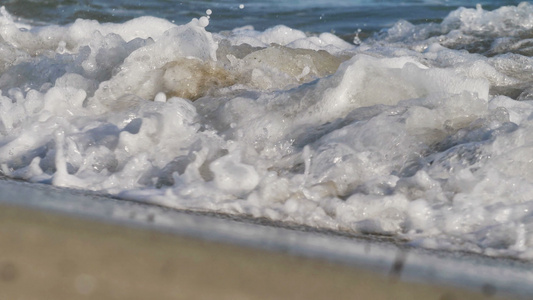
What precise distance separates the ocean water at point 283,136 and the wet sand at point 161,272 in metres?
0.46

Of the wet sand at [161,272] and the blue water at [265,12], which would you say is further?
the blue water at [265,12]

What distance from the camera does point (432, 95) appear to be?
7.27 ft

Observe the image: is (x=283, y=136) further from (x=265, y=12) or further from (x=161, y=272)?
(x=265, y=12)

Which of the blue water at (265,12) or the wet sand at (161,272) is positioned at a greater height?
the wet sand at (161,272)

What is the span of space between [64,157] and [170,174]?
29cm

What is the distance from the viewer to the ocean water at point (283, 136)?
5.27 ft

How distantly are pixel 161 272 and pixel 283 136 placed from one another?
1.07 meters

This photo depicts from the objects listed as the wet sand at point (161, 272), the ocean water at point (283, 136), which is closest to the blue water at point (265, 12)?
the ocean water at point (283, 136)

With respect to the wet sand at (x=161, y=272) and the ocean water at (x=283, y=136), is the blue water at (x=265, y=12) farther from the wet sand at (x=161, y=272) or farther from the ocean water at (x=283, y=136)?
the wet sand at (x=161, y=272)

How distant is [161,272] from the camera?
3.38 feet

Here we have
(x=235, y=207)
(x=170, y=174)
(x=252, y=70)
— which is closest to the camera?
(x=235, y=207)

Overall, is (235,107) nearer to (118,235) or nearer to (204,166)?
(204,166)

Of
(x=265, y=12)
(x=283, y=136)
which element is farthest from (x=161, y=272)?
(x=265, y=12)

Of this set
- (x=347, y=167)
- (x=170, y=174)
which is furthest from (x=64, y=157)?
(x=347, y=167)
